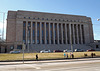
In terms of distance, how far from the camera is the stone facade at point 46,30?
6888 centimetres

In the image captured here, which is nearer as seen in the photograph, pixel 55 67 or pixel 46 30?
pixel 55 67

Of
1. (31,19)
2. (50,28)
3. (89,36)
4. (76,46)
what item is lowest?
(76,46)

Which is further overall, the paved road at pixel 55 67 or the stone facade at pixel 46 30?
the stone facade at pixel 46 30

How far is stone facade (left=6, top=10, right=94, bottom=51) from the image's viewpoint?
68.9 m

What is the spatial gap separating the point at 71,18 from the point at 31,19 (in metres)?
31.8

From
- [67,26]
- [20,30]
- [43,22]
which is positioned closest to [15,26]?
[20,30]

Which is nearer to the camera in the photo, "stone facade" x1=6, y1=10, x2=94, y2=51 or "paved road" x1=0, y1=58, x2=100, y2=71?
"paved road" x1=0, y1=58, x2=100, y2=71

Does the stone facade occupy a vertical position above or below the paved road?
above

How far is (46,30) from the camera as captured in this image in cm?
7625

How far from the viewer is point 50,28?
77.0 meters

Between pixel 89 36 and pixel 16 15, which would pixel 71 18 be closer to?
pixel 89 36

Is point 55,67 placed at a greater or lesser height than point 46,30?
lesser

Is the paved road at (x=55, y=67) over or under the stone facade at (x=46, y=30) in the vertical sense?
under

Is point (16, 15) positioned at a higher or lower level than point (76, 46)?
higher
